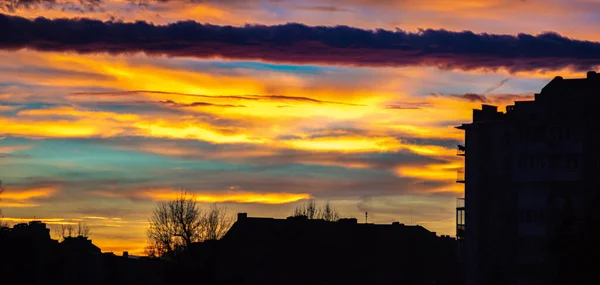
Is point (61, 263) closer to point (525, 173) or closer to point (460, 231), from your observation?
point (460, 231)

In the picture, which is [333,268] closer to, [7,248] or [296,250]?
[296,250]

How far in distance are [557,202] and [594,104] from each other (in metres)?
11.1

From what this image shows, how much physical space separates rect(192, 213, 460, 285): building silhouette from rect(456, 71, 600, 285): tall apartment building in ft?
24.7

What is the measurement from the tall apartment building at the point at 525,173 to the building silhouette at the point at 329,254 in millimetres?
7530

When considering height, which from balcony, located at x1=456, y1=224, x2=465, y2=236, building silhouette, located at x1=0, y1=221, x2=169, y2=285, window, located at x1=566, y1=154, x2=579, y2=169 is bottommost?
building silhouette, located at x1=0, y1=221, x2=169, y2=285

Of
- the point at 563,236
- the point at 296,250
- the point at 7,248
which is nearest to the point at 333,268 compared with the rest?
the point at 296,250

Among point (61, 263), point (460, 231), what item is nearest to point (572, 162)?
point (460, 231)

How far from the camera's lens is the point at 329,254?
14962cm

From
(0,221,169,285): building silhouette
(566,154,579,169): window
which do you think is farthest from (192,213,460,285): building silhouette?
(566,154,579,169): window

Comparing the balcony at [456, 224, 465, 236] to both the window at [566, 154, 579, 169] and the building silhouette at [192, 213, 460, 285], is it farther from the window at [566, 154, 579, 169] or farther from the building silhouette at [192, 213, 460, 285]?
the window at [566, 154, 579, 169]

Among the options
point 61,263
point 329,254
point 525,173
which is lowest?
point 61,263

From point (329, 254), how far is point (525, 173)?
22.5m

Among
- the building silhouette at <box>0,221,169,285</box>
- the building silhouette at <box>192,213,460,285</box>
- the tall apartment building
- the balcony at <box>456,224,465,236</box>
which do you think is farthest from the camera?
the balcony at <box>456,224,465,236</box>

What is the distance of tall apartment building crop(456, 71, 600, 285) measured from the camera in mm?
139625
